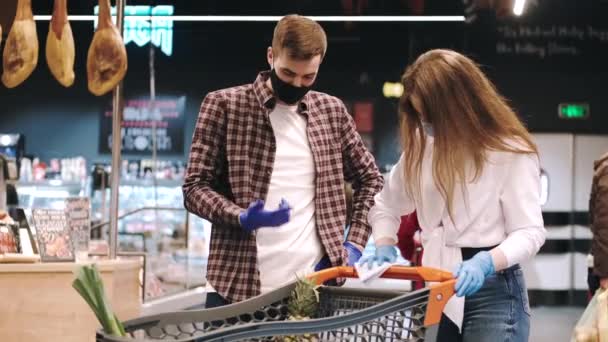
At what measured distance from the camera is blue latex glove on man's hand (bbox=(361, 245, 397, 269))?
2469 mm

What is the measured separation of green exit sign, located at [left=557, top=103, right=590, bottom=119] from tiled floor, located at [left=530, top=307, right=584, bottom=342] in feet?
8.73

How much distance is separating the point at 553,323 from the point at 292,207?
27.1 ft

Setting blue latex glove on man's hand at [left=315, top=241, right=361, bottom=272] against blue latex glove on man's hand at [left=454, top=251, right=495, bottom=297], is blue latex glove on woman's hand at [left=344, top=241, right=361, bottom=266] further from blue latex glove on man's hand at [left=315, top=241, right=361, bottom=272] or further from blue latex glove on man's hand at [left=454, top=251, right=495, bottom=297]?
blue latex glove on man's hand at [left=454, top=251, right=495, bottom=297]

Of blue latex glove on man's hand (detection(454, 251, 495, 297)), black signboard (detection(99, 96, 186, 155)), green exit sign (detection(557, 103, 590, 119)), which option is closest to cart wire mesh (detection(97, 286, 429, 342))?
blue latex glove on man's hand (detection(454, 251, 495, 297))

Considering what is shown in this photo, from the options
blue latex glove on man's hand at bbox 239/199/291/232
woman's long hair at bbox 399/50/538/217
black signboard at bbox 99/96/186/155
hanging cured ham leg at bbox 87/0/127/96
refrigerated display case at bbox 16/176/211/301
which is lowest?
refrigerated display case at bbox 16/176/211/301

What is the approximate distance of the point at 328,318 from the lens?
1.89 metres

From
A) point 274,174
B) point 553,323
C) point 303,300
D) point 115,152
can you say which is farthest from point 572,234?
point 303,300

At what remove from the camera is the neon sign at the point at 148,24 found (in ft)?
35.4

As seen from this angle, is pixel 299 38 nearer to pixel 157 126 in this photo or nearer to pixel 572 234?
pixel 157 126

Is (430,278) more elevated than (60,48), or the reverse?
(60,48)

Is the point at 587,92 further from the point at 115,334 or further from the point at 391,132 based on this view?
the point at 115,334

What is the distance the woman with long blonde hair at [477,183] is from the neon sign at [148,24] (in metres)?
8.72

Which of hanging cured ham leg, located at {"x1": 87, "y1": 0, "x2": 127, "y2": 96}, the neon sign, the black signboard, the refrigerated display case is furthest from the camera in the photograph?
the black signboard

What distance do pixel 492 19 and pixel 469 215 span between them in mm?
8755
